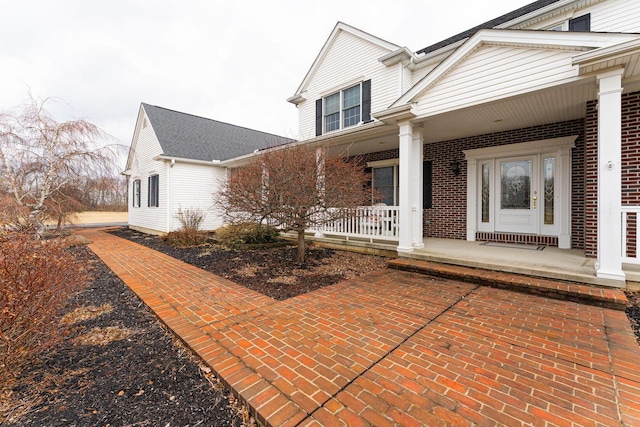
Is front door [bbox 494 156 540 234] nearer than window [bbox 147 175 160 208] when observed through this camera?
Yes

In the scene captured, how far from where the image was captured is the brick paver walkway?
1.76m

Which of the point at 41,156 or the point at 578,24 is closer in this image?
the point at 578,24

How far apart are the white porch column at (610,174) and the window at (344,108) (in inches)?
217

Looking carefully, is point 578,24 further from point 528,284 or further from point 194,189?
point 194,189

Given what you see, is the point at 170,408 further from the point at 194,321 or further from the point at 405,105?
the point at 405,105

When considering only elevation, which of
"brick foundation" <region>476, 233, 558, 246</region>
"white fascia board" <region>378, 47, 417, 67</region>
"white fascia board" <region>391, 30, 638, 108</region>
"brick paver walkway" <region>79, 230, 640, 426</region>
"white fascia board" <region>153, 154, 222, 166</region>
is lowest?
"brick paver walkway" <region>79, 230, 640, 426</region>

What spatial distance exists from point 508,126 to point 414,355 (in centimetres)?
651

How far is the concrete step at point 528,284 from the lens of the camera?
3.50 metres

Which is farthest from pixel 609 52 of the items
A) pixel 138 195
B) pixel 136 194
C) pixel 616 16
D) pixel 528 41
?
pixel 136 194

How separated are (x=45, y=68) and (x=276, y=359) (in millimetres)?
14541

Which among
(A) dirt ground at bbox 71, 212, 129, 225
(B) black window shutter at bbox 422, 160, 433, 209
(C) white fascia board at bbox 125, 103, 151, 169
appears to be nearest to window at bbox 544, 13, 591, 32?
(B) black window shutter at bbox 422, 160, 433, 209

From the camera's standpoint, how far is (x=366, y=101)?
8.76 m

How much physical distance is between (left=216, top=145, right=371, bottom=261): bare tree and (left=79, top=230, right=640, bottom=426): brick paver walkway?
Answer: 6.25 feet

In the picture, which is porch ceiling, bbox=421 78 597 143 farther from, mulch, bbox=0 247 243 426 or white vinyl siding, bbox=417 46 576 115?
mulch, bbox=0 247 243 426
